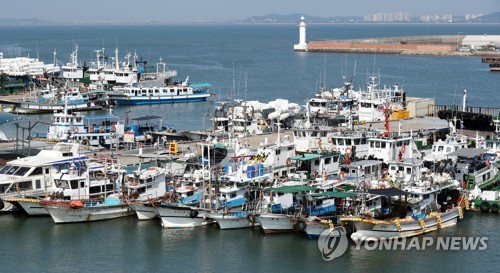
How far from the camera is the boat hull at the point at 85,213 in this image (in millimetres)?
26484

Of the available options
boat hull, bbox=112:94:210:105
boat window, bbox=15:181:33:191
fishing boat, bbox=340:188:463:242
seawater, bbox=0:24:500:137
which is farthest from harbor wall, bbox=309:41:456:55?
boat window, bbox=15:181:33:191

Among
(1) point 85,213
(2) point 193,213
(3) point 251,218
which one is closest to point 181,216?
(2) point 193,213

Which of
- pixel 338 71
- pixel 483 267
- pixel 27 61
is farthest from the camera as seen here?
pixel 338 71

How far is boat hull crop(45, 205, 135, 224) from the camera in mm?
26484

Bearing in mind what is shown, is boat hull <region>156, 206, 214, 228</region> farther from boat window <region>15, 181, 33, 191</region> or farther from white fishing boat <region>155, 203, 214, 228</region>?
boat window <region>15, 181, 33, 191</region>

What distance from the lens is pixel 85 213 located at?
2675 cm

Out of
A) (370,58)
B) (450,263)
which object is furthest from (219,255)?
(370,58)

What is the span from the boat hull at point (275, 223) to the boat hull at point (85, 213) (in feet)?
15.3

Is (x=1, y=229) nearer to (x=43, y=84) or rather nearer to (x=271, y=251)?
(x=271, y=251)

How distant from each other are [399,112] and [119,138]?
46.9 feet

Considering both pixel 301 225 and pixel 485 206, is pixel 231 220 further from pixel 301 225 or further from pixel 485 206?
pixel 485 206

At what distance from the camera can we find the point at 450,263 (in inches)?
930

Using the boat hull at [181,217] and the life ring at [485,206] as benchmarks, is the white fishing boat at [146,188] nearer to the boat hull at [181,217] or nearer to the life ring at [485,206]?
the boat hull at [181,217]

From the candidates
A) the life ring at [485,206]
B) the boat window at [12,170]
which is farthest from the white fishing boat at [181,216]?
the life ring at [485,206]
